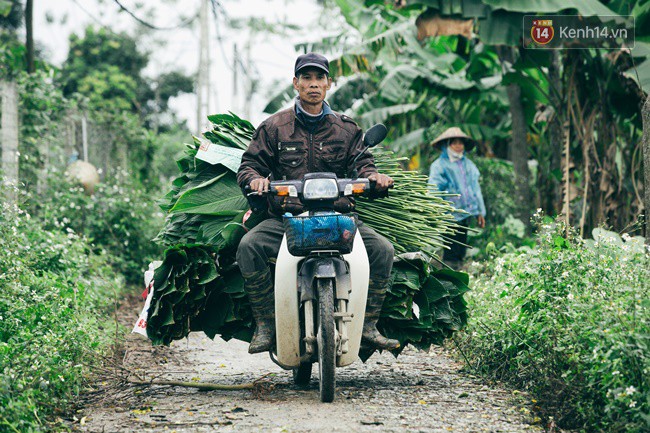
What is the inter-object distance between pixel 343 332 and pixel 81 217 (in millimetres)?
7626

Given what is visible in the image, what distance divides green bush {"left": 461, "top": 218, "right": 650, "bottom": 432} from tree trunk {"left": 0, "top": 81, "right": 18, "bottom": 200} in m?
5.73

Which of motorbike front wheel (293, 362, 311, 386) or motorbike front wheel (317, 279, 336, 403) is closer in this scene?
motorbike front wheel (317, 279, 336, 403)

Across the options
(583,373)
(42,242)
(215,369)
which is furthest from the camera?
(42,242)

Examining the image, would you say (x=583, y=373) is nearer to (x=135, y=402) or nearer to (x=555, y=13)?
(x=135, y=402)

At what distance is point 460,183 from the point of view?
35.5ft

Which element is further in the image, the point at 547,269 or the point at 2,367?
the point at 547,269

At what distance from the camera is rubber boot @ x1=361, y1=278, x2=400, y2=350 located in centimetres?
565

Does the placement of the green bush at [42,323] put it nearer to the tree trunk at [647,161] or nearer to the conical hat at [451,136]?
the tree trunk at [647,161]

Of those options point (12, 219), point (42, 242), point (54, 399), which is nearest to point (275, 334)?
point (54, 399)

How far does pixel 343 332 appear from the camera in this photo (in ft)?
17.1

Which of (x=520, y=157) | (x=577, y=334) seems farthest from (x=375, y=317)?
(x=520, y=157)

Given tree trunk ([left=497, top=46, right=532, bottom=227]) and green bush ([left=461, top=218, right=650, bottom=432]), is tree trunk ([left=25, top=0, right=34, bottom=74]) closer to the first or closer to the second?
tree trunk ([left=497, top=46, right=532, bottom=227])

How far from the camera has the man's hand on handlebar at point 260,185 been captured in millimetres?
5270

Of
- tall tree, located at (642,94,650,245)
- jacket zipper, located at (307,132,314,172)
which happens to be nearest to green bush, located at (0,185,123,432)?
jacket zipper, located at (307,132,314,172)
